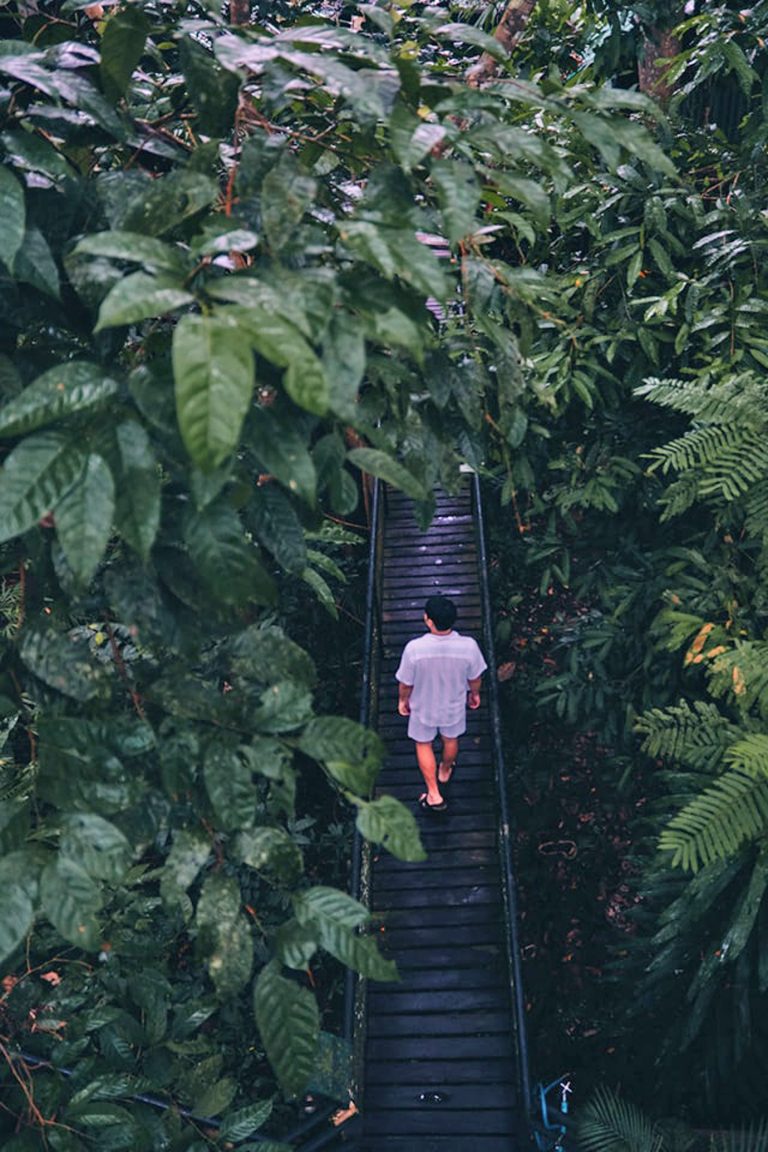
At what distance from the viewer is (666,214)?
17.6ft

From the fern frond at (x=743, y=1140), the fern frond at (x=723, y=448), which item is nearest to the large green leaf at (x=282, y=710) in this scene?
the fern frond at (x=723, y=448)

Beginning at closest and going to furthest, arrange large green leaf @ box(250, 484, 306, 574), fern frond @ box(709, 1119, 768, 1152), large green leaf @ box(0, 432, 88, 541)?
large green leaf @ box(0, 432, 88, 541)
large green leaf @ box(250, 484, 306, 574)
fern frond @ box(709, 1119, 768, 1152)

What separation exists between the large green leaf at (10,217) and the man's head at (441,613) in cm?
389

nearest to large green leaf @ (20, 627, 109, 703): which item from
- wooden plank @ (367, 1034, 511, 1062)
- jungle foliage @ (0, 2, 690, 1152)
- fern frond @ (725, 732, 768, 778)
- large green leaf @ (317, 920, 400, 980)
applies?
jungle foliage @ (0, 2, 690, 1152)

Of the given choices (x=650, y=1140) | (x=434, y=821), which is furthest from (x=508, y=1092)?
(x=434, y=821)

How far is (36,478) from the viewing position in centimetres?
160

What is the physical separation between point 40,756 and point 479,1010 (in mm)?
3940

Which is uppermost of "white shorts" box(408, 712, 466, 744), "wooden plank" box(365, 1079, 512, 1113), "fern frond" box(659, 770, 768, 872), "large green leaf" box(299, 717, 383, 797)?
"large green leaf" box(299, 717, 383, 797)

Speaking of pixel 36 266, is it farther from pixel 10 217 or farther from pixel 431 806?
pixel 431 806

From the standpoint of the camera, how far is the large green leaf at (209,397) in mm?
1359

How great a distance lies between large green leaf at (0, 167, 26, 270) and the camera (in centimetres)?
175

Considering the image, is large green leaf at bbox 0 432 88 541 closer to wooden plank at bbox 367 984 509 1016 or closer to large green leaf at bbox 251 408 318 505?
large green leaf at bbox 251 408 318 505

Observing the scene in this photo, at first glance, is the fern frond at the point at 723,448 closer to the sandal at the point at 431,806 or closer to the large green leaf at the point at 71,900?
the sandal at the point at 431,806

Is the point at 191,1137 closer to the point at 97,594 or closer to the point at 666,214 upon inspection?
the point at 97,594
